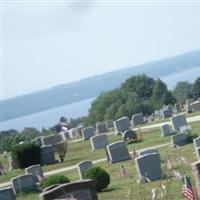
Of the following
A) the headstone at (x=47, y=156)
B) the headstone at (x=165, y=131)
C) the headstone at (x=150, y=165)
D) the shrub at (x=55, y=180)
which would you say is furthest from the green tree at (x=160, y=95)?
the shrub at (x=55, y=180)

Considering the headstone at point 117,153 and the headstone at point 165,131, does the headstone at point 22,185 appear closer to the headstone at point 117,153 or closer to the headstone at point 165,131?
the headstone at point 117,153

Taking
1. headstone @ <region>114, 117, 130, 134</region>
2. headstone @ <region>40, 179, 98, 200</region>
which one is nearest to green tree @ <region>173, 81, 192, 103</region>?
headstone @ <region>114, 117, 130, 134</region>

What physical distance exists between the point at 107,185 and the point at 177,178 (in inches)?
115

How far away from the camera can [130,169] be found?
25391mm

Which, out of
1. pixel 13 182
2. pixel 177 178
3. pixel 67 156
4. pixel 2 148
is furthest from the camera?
pixel 2 148

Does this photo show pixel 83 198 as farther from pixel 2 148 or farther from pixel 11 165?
pixel 2 148

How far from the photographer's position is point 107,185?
21.7m

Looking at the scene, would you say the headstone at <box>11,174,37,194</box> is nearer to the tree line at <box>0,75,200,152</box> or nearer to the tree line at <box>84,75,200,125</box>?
the tree line at <box>0,75,200,152</box>

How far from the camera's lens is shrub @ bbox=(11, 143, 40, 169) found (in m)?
33.8

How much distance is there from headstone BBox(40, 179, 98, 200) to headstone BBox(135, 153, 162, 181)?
226 inches

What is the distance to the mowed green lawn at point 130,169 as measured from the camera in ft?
61.7

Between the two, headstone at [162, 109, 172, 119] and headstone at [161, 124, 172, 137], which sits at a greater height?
headstone at [162, 109, 172, 119]

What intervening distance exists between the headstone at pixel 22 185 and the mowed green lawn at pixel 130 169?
436mm

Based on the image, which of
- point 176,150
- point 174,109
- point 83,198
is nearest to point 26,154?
point 176,150
